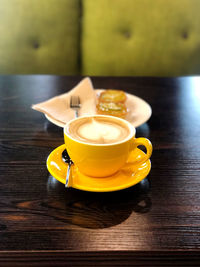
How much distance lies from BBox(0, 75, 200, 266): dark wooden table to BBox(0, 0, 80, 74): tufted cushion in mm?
1086

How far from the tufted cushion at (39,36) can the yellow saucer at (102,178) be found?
1.27m

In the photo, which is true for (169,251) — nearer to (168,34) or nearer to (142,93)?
(142,93)

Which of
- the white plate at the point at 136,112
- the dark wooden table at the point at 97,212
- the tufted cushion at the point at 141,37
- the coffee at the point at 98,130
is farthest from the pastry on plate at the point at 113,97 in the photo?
the tufted cushion at the point at 141,37

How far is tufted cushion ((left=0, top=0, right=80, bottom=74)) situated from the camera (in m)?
1.54

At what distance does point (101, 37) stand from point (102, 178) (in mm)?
1318

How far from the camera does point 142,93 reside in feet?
3.05

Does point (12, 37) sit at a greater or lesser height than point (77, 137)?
lesser

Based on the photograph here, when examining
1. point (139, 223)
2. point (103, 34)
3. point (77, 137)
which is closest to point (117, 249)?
point (139, 223)

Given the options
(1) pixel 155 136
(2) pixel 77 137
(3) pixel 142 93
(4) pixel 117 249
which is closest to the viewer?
(4) pixel 117 249

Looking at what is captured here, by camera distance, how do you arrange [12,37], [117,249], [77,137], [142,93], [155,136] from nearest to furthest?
[117,249] → [77,137] → [155,136] → [142,93] → [12,37]

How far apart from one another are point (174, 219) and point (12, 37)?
1.49 metres

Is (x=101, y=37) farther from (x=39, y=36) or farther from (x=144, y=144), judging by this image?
(x=144, y=144)

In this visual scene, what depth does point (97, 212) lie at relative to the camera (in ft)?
1.30

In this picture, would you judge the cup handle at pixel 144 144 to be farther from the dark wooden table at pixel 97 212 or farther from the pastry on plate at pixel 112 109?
the pastry on plate at pixel 112 109
